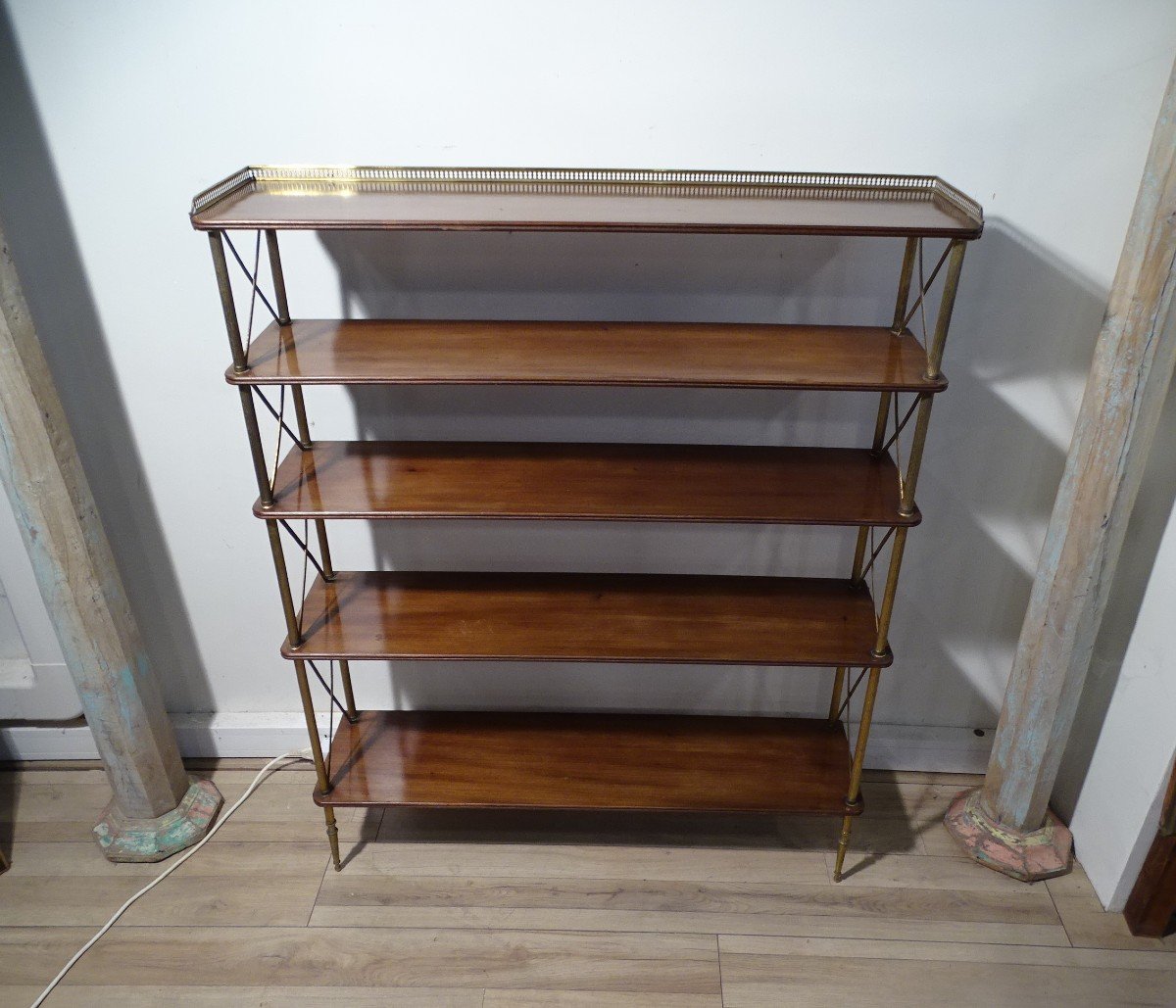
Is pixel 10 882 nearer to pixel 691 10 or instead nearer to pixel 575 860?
pixel 575 860

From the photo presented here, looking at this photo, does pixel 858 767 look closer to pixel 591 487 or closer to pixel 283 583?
pixel 591 487

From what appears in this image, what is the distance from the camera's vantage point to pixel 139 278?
1.97 meters

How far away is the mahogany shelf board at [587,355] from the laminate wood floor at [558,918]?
123 centimetres

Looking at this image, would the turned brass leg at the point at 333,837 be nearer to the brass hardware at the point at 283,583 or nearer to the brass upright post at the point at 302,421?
the brass upright post at the point at 302,421

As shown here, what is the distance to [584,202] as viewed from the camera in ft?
5.60

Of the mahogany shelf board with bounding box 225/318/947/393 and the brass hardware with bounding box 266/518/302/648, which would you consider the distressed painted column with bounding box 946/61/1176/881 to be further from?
the brass hardware with bounding box 266/518/302/648

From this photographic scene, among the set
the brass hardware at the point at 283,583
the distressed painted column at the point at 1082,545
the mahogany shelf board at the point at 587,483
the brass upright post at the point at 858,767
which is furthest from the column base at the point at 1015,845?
the brass hardware at the point at 283,583

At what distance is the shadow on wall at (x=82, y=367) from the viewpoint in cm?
183

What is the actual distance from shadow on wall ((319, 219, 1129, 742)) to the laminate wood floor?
34cm

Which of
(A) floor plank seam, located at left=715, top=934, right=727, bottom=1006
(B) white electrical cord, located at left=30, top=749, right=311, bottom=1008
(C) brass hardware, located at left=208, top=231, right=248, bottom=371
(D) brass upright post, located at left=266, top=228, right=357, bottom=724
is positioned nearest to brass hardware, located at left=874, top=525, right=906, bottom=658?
(A) floor plank seam, located at left=715, top=934, right=727, bottom=1006

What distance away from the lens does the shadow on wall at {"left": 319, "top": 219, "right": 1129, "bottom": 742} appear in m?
1.92

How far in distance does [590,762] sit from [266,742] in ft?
3.01

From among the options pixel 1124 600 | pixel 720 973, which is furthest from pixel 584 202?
pixel 720 973

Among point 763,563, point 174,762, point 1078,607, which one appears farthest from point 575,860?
point 1078,607
